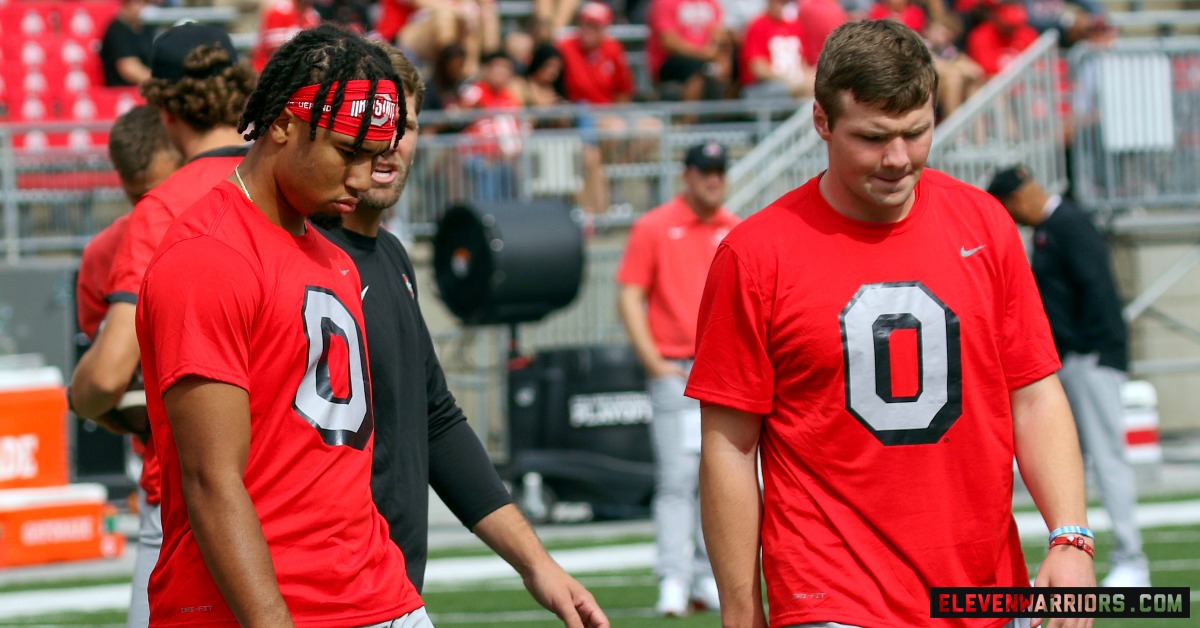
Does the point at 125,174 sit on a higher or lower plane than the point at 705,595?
higher

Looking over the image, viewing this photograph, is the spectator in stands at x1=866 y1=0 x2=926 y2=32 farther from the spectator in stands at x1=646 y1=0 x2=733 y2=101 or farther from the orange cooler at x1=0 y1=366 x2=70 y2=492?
the orange cooler at x1=0 y1=366 x2=70 y2=492

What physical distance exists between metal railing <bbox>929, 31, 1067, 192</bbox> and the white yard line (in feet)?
13.5

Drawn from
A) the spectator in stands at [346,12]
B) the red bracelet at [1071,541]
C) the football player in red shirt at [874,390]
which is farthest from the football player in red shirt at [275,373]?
the spectator in stands at [346,12]

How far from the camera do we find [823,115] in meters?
3.72

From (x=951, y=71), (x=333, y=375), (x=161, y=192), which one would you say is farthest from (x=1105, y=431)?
(x=951, y=71)

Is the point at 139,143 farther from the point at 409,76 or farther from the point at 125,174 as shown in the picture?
the point at 409,76

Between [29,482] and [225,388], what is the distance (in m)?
8.98

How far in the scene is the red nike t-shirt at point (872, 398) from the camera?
11.8 ft

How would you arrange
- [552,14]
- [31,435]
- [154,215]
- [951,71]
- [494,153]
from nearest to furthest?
1. [154,215]
2. [31,435]
3. [494,153]
4. [951,71]
5. [552,14]

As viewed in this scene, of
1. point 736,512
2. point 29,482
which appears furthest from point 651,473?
point 736,512

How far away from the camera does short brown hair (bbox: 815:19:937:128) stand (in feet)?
11.7

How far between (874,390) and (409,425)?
1.07m

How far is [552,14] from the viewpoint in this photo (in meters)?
17.6

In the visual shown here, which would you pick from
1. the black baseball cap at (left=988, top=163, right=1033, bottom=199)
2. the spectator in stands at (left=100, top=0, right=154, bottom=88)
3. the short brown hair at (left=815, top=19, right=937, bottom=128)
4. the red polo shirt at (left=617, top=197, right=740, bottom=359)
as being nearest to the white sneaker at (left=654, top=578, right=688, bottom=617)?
the red polo shirt at (left=617, top=197, right=740, bottom=359)
